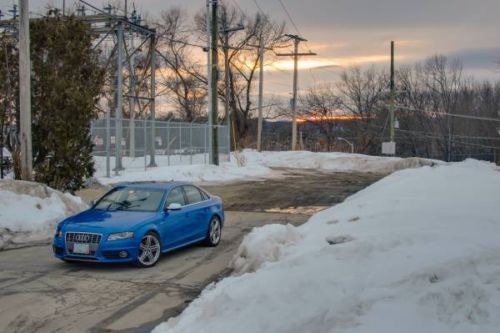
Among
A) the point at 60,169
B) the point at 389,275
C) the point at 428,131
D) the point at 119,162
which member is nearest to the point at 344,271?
the point at 389,275

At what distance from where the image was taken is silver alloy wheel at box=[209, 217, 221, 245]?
38.9ft

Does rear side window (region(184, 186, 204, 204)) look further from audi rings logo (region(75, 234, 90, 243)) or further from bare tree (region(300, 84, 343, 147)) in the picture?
bare tree (region(300, 84, 343, 147))

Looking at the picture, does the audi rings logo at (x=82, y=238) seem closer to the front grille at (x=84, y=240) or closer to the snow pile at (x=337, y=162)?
the front grille at (x=84, y=240)

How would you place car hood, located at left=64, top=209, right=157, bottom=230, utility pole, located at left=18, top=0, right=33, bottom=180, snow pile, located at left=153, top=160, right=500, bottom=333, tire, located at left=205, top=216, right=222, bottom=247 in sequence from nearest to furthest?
snow pile, located at left=153, top=160, right=500, bottom=333 → car hood, located at left=64, top=209, right=157, bottom=230 → tire, located at left=205, top=216, right=222, bottom=247 → utility pole, located at left=18, top=0, right=33, bottom=180

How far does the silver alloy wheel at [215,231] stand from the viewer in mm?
11859

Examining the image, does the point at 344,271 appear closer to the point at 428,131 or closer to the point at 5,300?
the point at 5,300

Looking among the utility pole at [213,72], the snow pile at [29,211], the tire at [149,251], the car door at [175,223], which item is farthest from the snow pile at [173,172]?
the tire at [149,251]

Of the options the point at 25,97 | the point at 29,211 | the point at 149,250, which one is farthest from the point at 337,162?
the point at 149,250

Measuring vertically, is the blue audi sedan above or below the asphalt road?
above

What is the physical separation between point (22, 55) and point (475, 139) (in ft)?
165

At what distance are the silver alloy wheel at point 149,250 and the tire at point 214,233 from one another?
1.86 metres

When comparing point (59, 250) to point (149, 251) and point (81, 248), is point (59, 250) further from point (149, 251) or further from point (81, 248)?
point (149, 251)

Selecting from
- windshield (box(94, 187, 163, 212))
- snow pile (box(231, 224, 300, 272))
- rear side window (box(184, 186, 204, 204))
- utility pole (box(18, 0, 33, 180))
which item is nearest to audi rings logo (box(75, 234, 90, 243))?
windshield (box(94, 187, 163, 212))

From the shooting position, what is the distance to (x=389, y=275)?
216 inches
